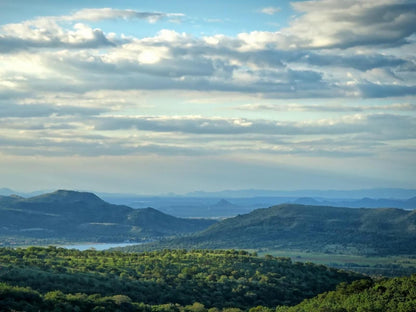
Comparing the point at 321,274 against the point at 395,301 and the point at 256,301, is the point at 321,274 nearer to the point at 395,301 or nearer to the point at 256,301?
the point at 256,301

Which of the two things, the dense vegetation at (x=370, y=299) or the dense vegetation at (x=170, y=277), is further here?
the dense vegetation at (x=170, y=277)

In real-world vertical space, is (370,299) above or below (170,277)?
above

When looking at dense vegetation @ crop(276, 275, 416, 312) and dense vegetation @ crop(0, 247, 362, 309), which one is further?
dense vegetation @ crop(0, 247, 362, 309)

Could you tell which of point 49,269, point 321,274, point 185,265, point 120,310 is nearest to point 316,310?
point 120,310

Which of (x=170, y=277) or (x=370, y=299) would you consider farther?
(x=170, y=277)
